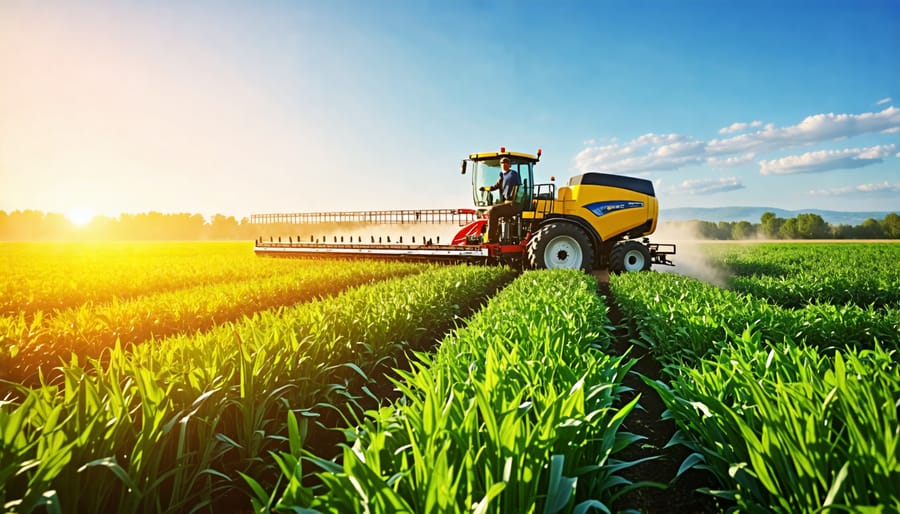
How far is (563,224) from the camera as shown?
37.6 feet

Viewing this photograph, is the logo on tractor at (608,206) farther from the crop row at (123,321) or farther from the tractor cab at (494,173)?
the crop row at (123,321)

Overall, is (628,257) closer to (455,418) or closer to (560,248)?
(560,248)

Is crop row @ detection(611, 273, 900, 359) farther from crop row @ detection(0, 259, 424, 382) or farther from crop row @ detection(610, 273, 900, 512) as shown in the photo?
crop row @ detection(0, 259, 424, 382)

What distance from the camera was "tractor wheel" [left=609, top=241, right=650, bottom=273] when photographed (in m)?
12.1

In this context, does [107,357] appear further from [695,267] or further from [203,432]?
[695,267]

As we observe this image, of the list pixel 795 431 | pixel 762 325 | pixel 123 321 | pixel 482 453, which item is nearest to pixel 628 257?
pixel 762 325

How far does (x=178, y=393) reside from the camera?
2.43 meters

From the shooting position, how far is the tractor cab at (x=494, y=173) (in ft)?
39.2

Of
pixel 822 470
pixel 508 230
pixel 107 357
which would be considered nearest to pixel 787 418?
pixel 822 470

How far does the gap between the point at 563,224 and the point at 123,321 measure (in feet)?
30.1

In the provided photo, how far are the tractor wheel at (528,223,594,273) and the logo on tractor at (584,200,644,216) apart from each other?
2.88 ft

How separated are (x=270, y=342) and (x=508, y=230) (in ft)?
30.2

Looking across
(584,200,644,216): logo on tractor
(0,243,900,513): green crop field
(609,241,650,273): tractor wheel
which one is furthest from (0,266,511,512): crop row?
(609,241,650,273): tractor wheel

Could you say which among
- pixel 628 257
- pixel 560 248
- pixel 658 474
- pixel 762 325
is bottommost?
pixel 658 474
